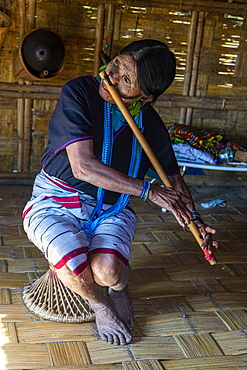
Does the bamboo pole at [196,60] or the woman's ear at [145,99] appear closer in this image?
the woman's ear at [145,99]

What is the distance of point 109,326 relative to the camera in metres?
2.04

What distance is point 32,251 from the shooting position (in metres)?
2.80

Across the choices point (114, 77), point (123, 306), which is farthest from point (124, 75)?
point (123, 306)

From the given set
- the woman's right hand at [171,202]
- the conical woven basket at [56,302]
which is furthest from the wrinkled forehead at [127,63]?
the conical woven basket at [56,302]

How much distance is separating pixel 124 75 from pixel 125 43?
2158 mm

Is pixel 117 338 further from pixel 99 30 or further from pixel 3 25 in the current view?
pixel 99 30

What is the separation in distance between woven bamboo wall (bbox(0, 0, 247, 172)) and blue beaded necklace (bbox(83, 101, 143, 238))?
6.42ft

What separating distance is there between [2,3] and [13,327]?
2.61 m

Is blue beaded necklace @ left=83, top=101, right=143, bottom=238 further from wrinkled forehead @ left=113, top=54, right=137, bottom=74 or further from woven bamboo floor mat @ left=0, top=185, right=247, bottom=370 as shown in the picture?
woven bamboo floor mat @ left=0, top=185, right=247, bottom=370

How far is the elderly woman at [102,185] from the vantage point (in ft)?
6.30

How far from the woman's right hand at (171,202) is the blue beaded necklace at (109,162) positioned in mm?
234

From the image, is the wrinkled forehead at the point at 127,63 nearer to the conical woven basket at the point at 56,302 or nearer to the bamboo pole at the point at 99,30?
the conical woven basket at the point at 56,302

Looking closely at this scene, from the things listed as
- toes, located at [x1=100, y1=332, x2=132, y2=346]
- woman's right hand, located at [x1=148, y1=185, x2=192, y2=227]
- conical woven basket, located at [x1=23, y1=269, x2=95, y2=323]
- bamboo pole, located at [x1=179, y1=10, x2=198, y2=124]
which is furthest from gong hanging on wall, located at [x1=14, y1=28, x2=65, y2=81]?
toes, located at [x1=100, y1=332, x2=132, y2=346]

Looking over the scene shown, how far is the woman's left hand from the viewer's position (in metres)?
1.97
